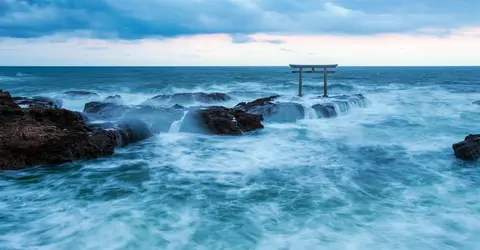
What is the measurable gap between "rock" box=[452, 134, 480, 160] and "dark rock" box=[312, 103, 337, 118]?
823 cm

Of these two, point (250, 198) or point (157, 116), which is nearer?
point (250, 198)

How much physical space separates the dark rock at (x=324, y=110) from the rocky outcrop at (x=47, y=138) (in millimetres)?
9713

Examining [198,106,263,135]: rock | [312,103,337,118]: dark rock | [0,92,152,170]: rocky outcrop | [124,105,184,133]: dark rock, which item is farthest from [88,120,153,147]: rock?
[312,103,337,118]: dark rock

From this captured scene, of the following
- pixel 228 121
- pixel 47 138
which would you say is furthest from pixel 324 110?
pixel 47 138

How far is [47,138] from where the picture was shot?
1017 centimetres

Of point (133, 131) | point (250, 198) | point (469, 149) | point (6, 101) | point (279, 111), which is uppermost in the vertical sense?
point (6, 101)

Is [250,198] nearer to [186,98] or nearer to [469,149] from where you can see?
[469,149]

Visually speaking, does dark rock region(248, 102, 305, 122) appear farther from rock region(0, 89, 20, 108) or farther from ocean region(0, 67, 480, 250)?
rock region(0, 89, 20, 108)

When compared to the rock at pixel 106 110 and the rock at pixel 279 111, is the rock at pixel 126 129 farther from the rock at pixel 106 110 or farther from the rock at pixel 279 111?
the rock at pixel 279 111

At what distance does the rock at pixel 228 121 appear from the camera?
14.5m

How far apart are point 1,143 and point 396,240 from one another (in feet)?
30.9

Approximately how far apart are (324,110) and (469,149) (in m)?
8.94

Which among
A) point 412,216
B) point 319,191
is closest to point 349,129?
point 319,191

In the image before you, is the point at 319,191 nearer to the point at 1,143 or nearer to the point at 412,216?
the point at 412,216
